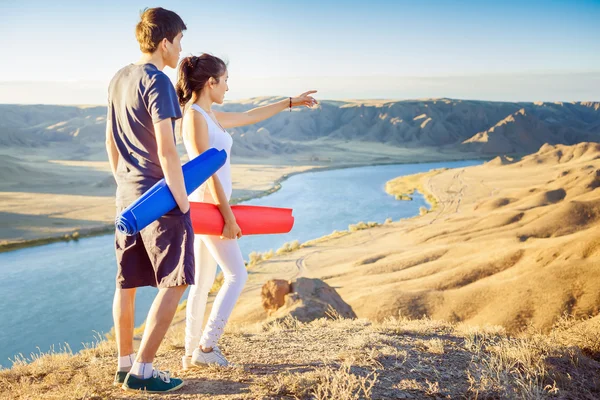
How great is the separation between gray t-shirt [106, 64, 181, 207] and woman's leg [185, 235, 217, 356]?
56 cm

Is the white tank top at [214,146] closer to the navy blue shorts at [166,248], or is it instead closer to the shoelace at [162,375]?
the navy blue shorts at [166,248]

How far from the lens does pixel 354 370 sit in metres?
3.17

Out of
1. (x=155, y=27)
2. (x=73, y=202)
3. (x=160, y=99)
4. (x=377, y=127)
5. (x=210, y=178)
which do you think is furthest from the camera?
(x=377, y=127)

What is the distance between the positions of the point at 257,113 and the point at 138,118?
1.35 m

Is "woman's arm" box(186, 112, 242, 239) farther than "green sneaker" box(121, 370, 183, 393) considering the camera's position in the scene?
Yes

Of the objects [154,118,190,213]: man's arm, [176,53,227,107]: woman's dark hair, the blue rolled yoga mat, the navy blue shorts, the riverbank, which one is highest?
[176,53,227,107]: woman's dark hair

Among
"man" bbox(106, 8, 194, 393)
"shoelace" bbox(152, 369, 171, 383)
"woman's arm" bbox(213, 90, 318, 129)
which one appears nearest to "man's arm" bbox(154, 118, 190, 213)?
"man" bbox(106, 8, 194, 393)

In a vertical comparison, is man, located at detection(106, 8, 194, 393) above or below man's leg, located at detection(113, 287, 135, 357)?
above

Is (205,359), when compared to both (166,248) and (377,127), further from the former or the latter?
(377,127)

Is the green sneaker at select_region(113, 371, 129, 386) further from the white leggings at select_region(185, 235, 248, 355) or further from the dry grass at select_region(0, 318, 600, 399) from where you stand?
the white leggings at select_region(185, 235, 248, 355)

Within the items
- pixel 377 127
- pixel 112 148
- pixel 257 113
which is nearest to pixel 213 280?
pixel 112 148

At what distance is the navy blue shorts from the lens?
257cm

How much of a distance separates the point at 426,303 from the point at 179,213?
8.90 m

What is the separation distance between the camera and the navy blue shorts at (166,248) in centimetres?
257
